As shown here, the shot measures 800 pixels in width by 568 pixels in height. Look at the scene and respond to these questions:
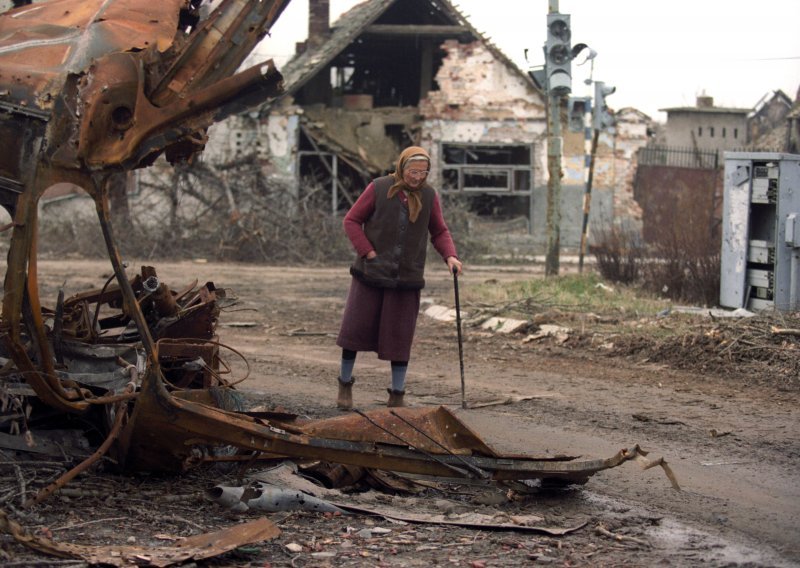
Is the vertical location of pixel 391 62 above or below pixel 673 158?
above

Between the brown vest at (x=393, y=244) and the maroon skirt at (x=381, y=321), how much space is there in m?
0.09

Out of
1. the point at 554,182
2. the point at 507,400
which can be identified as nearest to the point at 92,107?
the point at 507,400

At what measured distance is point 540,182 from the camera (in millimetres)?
32031

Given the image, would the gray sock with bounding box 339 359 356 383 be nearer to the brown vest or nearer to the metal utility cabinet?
the brown vest

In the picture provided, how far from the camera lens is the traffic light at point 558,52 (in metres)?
16.2

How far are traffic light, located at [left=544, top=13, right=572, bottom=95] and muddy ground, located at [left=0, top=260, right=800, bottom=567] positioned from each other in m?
4.87

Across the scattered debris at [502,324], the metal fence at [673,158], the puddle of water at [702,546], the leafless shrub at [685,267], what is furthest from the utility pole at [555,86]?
the metal fence at [673,158]

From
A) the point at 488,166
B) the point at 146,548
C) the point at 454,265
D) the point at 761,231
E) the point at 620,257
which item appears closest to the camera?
the point at 146,548

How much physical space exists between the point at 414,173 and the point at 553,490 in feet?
9.59

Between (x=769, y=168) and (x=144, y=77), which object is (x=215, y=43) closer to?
(x=144, y=77)

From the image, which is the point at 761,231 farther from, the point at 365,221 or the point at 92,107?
the point at 92,107

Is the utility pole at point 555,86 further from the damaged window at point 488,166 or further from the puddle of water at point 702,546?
the damaged window at point 488,166

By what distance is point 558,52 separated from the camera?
1630 centimetres

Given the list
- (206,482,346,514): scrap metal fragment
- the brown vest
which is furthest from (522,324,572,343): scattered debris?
(206,482,346,514): scrap metal fragment
